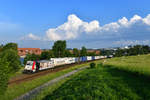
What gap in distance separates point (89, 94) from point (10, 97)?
8450 millimetres

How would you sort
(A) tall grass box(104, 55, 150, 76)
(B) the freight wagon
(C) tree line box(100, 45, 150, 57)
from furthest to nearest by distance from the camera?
(C) tree line box(100, 45, 150, 57)
(B) the freight wagon
(A) tall grass box(104, 55, 150, 76)

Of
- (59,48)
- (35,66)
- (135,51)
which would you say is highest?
(59,48)

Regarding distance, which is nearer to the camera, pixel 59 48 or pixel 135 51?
pixel 59 48

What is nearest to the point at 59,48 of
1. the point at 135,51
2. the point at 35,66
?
the point at 35,66

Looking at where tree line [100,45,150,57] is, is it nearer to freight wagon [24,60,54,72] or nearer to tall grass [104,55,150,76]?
Answer: tall grass [104,55,150,76]

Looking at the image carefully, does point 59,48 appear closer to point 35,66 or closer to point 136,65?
point 35,66

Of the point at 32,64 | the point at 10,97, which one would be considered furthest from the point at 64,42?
the point at 10,97

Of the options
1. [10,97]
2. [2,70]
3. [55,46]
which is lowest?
[10,97]

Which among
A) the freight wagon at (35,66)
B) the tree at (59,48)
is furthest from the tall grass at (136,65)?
the tree at (59,48)

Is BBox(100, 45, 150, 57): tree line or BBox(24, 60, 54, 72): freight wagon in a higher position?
BBox(100, 45, 150, 57): tree line

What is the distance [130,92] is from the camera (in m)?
11.6

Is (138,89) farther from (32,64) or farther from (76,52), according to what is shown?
(76,52)

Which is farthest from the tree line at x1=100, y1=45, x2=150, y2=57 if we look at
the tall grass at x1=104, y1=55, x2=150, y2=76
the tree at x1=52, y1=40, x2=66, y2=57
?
the tall grass at x1=104, y1=55, x2=150, y2=76

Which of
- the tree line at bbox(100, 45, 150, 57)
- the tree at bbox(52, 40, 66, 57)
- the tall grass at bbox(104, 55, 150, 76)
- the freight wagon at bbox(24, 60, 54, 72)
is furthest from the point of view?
the tree line at bbox(100, 45, 150, 57)
